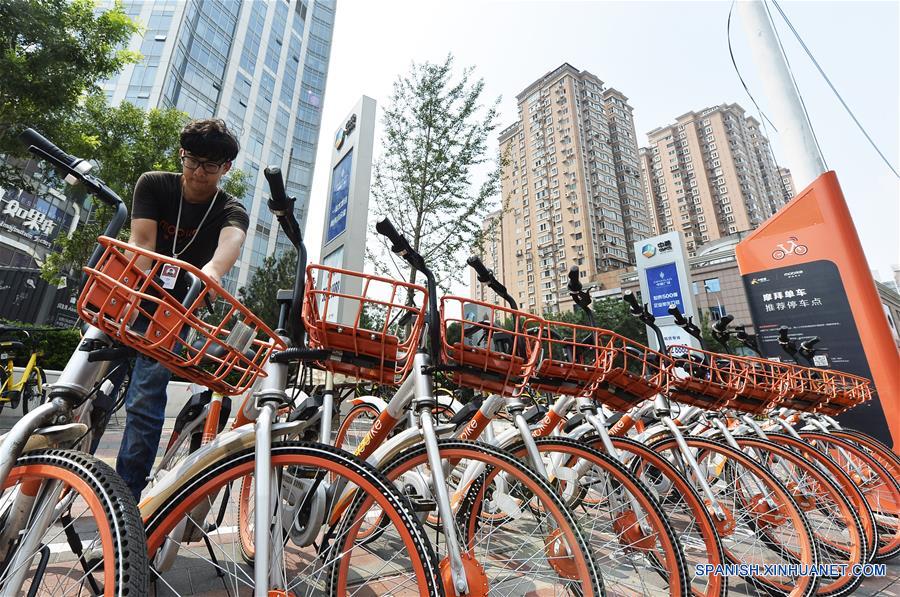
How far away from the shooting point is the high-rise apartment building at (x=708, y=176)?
55969 millimetres

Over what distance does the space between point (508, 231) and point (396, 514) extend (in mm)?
59034

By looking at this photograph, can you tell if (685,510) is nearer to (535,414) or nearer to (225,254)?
(535,414)

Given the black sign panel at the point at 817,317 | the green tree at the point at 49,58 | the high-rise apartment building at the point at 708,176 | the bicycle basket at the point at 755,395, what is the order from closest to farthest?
the bicycle basket at the point at 755,395 → the black sign panel at the point at 817,317 → the green tree at the point at 49,58 → the high-rise apartment building at the point at 708,176

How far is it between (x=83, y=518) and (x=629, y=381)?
7.23 feet

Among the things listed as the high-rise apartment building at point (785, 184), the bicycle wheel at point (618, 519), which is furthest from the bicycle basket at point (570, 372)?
the high-rise apartment building at point (785, 184)

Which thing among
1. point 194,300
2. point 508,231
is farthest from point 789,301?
point 508,231

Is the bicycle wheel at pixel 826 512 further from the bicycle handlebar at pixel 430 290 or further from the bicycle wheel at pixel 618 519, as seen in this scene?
the bicycle handlebar at pixel 430 290

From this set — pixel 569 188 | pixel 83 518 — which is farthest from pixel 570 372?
pixel 569 188

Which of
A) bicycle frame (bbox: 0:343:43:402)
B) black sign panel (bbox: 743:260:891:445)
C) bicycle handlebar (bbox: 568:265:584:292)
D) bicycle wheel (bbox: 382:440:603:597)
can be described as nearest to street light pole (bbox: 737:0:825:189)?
black sign panel (bbox: 743:260:891:445)

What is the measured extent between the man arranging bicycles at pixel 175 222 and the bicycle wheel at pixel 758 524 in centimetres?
224

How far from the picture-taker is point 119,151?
408 inches

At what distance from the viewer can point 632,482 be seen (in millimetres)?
1483

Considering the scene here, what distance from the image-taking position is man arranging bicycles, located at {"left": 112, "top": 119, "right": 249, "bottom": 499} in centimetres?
141

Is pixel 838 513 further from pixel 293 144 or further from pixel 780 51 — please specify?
pixel 293 144
